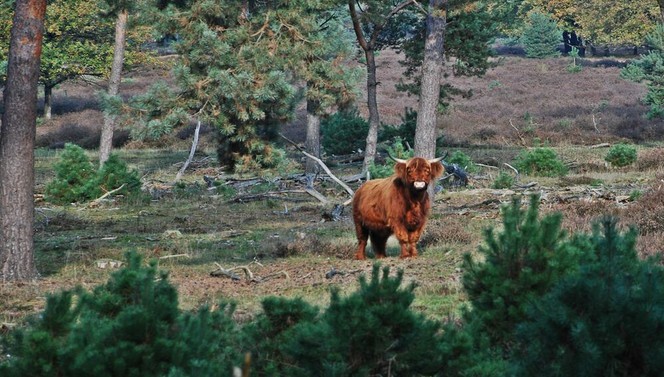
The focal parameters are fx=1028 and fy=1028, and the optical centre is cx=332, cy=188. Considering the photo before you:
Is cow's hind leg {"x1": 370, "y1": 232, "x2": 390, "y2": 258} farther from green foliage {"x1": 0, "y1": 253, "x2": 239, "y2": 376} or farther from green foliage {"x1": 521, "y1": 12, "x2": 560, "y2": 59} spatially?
green foliage {"x1": 521, "y1": 12, "x2": 560, "y2": 59}

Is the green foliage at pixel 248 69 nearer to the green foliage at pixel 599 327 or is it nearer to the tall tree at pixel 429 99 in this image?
the tall tree at pixel 429 99

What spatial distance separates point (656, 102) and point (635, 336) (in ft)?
123

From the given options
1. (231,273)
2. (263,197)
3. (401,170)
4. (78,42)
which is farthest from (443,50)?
(78,42)

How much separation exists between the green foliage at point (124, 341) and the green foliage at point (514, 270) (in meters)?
1.81

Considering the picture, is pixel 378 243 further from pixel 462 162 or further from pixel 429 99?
pixel 462 162

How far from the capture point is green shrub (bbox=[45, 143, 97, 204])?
2111 centimetres

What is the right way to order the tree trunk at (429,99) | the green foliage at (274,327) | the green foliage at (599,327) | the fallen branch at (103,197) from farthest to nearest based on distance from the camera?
the fallen branch at (103,197) < the tree trunk at (429,99) < the green foliage at (274,327) < the green foliage at (599,327)

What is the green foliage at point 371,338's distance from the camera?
482 centimetres

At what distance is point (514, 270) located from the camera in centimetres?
623

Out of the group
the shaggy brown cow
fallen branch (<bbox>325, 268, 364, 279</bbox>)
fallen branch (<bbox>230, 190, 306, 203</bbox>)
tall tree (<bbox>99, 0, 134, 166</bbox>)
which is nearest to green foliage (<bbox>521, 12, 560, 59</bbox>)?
tall tree (<bbox>99, 0, 134, 166</bbox>)

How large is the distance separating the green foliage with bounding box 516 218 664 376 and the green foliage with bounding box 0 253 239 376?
1.40 meters

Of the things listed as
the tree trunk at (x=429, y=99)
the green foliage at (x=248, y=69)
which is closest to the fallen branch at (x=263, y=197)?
the tree trunk at (x=429, y=99)

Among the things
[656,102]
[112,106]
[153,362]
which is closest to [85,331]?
[153,362]

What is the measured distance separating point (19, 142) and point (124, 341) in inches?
298
